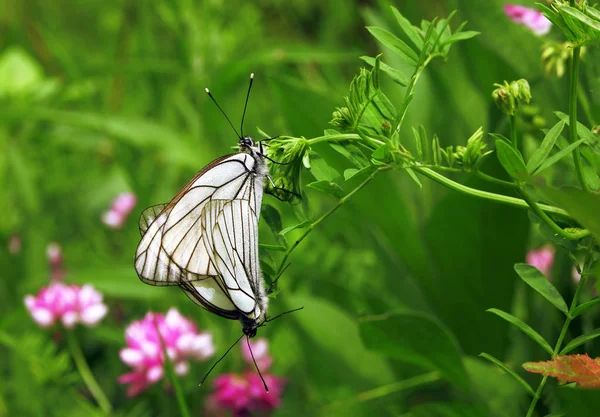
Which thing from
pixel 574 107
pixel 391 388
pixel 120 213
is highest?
pixel 120 213

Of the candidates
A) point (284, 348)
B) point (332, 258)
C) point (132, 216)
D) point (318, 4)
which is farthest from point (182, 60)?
point (318, 4)

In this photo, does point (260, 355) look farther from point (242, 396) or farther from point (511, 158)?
point (511, 158)

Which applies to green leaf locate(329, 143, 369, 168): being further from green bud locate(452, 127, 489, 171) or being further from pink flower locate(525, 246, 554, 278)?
pink flower locate(525, 246, 554, 278)

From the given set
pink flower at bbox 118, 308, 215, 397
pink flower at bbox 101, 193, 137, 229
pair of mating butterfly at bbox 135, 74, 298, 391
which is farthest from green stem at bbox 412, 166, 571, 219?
pink flower at bbox 101, 193, 137, 229

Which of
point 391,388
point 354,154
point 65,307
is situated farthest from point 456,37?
point 65,307

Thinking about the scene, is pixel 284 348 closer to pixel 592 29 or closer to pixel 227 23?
pixel 592 29
